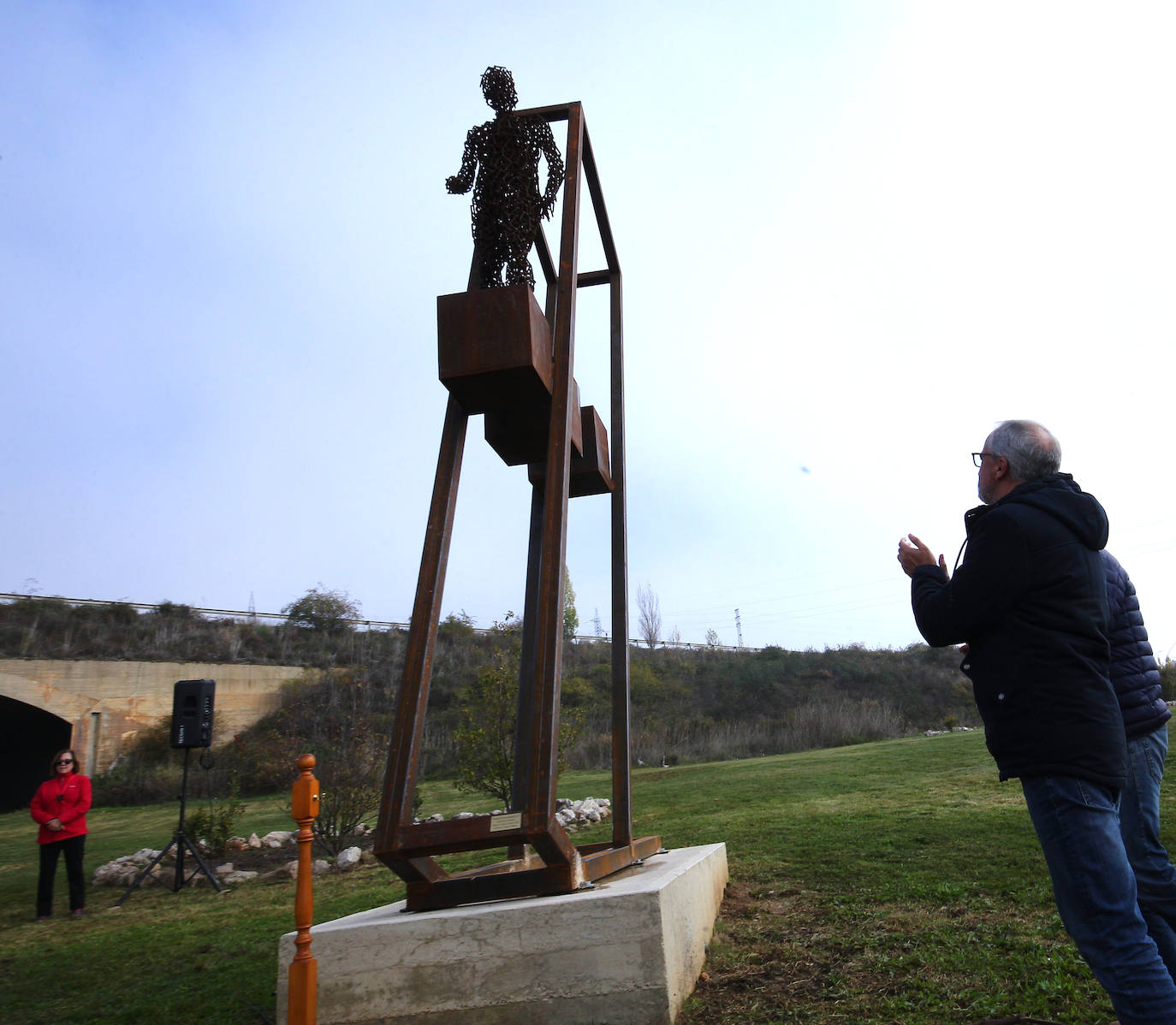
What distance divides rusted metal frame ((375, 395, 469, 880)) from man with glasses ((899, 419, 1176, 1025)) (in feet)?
5.43

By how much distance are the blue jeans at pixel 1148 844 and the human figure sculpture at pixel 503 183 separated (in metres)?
2.89

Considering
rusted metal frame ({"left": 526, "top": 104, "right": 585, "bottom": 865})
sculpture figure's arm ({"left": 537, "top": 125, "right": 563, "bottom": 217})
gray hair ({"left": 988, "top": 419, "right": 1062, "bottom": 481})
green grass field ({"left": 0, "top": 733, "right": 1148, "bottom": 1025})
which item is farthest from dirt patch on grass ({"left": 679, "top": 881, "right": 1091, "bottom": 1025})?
sculpture figure's arm ({"left": 537, "top": 125, "right": 563, "bottom": 217})

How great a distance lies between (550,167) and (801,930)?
12.4 ft

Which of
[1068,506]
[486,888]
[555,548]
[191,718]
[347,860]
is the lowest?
[347,860]

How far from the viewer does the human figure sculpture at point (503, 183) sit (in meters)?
3.67

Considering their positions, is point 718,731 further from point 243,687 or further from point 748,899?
point 748,899

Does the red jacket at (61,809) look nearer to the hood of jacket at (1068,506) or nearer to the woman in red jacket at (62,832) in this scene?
the woman in red jacket at (62,832)

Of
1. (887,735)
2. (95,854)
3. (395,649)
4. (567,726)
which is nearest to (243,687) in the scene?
(395,649)

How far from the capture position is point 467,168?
3.81m

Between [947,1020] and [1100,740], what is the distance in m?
1.20

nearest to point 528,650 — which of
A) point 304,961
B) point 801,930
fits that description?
point 304,961

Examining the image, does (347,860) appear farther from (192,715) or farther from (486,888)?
(486,888)

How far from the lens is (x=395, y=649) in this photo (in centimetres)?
3158

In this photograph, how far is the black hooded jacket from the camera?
1807 millimetres
